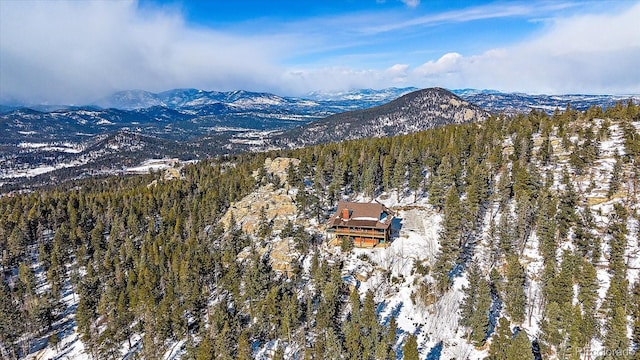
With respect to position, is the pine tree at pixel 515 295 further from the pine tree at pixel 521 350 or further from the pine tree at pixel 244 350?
the pine tree at pixel 244 350

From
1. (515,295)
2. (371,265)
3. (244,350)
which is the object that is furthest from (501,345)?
(244,350)

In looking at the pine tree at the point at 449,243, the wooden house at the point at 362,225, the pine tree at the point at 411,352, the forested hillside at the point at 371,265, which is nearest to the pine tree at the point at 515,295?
the forested hillside at the point at 371,265

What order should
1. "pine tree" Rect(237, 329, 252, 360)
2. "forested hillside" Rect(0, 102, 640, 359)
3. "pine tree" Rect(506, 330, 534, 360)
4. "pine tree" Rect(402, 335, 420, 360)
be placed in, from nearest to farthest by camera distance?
"pine tree" Rect(506, 330, 534, 360)
"pine tree" Rect(402, 335, 420, 360)
"pine tree" Rect(237, 329, 252, 360)
"forested hillside" Rect(0, 102, 640, 359)

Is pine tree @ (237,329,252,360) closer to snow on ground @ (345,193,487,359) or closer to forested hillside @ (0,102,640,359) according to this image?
forested hillside @ (0,102,640,359)

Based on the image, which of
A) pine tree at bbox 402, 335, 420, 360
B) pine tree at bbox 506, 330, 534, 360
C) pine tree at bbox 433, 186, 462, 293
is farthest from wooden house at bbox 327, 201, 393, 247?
pine tree at bbox 506, 330, 534, 360

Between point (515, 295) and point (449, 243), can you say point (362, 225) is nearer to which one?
point (449, 243)

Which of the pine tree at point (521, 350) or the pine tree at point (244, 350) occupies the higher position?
the pine tree at point (521, 350)
